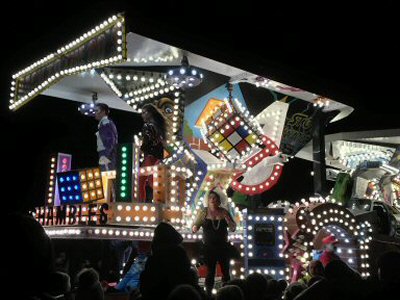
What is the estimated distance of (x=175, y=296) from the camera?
4.42 metres

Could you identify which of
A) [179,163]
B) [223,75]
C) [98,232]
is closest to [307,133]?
[223,75]

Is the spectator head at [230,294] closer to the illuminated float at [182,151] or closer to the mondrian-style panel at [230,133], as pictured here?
the illuminated float at [182,151]

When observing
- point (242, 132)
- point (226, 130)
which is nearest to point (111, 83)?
point (226, 130)

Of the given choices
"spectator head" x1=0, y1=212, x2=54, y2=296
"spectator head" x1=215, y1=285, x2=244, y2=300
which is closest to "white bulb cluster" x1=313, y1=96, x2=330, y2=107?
"spectator head" x1=215, y1=285, x2=244, y2=300

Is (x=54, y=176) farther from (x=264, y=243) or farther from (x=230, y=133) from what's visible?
(x=264, y=243)

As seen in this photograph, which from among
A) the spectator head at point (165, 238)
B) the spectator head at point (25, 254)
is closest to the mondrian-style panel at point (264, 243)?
the spectator head at point (165, 238)

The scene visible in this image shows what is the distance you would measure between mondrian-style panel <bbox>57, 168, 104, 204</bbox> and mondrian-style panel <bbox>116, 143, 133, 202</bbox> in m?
0.48

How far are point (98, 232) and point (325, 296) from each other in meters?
8.98

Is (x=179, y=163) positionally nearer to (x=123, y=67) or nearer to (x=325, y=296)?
(x=123, y=67)

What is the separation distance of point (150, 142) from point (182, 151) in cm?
101

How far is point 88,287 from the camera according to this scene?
24.0 ft

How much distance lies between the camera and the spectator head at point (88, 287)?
23.9 feet

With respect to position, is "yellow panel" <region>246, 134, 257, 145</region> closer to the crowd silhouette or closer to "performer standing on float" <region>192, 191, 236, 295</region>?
"performer standing on float" <region>192, 191, 236, 295</region>

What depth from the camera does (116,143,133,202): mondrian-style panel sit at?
41.5 feet
